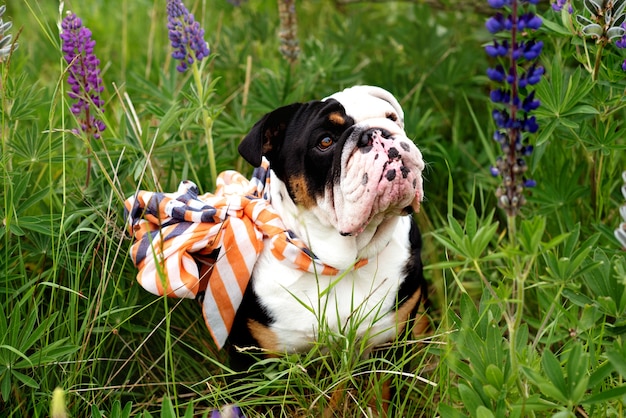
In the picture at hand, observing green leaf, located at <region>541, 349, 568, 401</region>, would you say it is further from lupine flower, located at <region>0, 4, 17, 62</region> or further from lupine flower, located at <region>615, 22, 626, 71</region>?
lupine flower, located at <region>0, 4, 17, 62</region>

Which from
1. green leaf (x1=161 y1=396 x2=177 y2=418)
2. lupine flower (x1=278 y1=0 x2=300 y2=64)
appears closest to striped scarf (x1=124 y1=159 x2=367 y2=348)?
green leaf (x1=161 y1=396 x2=177 y2=418)

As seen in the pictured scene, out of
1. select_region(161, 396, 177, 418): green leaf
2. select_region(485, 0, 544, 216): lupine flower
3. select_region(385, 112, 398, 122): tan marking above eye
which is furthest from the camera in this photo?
select_region(385, 112, 398, 122): tan marking above eye

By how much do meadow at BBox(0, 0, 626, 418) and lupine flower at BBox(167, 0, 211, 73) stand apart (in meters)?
0.06

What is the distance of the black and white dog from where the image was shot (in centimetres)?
205

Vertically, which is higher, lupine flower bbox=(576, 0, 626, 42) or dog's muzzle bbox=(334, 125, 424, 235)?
lupine flower bbox=(576, 0, 626, 42)

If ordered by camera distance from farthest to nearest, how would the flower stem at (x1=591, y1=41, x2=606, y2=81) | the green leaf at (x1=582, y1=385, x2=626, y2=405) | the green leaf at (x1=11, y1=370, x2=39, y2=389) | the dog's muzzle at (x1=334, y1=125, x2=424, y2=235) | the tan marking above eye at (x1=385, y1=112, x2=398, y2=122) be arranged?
the flower stem at (x1=591, y1=41, x2=606, y2=81), the tan marking above eye at (x1=385, y1=112, x2=398, y2=122), the green leaf at (x1=11, y1=370, x2=39, y2=389), the dog's muzzle at (x1=334, y1=125, x2=424, y2=235), the green leaf at (x1=582, y1=385, x2=626, y2=405)

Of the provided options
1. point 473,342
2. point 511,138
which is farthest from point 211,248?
point 511,138

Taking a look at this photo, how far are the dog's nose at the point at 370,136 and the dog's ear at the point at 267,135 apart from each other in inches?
11.1

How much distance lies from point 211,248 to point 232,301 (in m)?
0.17

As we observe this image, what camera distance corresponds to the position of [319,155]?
6.99ft

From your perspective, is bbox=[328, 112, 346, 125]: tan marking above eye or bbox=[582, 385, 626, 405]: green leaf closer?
bbox=[582, 385, 626, 405]: green leaf

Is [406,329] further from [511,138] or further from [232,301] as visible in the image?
[511,138]

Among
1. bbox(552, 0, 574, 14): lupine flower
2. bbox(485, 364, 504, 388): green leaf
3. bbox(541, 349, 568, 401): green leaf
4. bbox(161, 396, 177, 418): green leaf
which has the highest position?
bbox(552, 0, 574, 14): lupine flower

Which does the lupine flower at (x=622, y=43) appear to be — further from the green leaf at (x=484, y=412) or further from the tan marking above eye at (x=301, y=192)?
the green leaf at (x=484, y=412)
